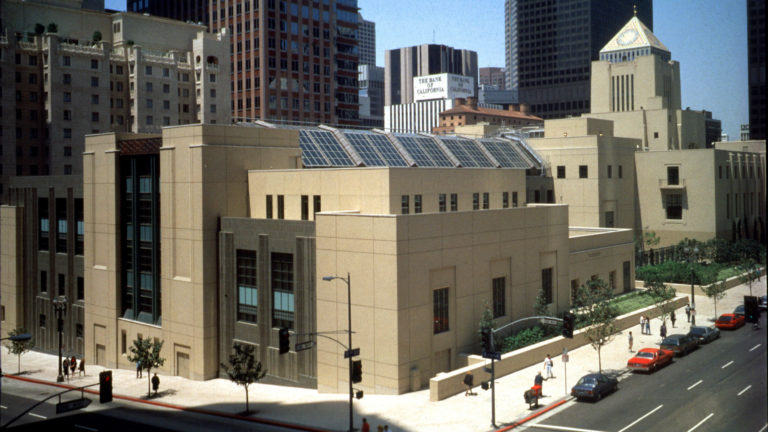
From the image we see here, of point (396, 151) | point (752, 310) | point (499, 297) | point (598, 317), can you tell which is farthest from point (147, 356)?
point (752, 310)

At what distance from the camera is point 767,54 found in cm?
1608

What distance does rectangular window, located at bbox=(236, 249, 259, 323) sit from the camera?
2254 inches

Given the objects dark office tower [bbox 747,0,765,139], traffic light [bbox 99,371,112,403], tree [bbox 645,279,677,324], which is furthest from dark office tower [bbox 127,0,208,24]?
dark office tower [bbox 747,0,765,139]

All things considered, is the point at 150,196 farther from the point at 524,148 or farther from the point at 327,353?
the point at 524,148

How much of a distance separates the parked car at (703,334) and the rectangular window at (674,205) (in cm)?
1413

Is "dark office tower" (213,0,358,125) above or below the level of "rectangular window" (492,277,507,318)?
above

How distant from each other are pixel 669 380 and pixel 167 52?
107033 millimetres

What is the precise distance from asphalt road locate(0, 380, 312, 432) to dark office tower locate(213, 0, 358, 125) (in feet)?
290

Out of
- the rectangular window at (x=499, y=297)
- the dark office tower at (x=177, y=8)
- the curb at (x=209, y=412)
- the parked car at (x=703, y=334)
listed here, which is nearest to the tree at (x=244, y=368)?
the curb at (x=209, y=412)

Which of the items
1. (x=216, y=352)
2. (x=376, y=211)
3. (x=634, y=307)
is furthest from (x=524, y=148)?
(x=216, y=352)

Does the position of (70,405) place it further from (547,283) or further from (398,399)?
(547,283)

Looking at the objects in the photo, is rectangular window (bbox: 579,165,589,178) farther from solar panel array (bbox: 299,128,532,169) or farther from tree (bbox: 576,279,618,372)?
tree (bbox: 576,279,618,372)

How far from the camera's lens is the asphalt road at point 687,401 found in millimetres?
38469

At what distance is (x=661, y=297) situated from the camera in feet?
212
